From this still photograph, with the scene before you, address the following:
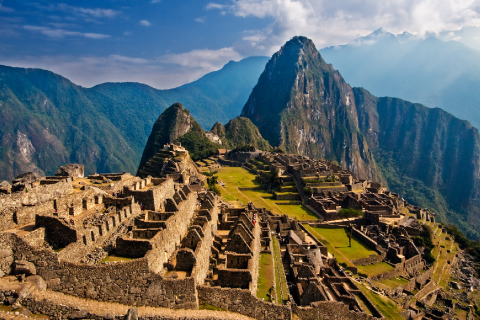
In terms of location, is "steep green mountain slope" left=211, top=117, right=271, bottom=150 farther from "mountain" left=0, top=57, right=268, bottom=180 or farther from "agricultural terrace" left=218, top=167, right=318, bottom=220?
"agricultural terrace" left=218, top=167, right=318, bottom=220

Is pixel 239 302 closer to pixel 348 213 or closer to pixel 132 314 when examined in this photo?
pixel 132 314

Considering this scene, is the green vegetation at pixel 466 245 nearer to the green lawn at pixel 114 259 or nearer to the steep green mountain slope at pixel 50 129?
the green lawn at pixel 114 259

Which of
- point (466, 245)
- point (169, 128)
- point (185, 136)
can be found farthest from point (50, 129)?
point (466, 245)

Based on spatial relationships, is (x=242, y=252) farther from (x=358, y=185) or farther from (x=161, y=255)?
(x=358, y=185)

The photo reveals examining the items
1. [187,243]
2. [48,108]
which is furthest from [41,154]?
[187,243]

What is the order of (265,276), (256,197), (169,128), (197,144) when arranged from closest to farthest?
(265,276) → (256,197) → (197,144) → (169,128)

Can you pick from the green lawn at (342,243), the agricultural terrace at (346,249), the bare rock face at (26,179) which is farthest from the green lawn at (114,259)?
the green lawn at (342,243)
